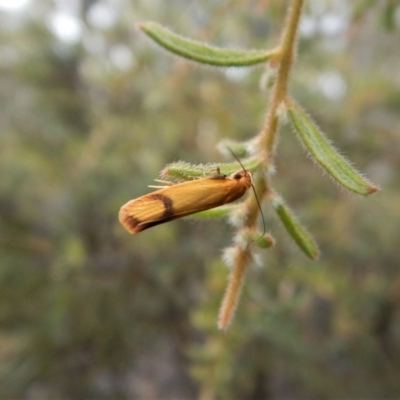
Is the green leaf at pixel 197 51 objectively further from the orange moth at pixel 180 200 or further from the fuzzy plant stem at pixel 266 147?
the orange moth at pixel 180 200

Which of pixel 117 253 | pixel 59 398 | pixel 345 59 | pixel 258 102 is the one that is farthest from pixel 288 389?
pixel 258 102

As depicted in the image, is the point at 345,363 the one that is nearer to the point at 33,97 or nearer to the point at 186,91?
the point at 186,91

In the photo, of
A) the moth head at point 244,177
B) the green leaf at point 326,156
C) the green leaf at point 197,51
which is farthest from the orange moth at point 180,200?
the green leaf at point 197,51

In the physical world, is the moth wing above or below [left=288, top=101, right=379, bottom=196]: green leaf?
below

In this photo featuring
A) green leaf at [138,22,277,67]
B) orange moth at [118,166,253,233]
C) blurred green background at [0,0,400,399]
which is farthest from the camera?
blurred green background at [0,0,400,399]

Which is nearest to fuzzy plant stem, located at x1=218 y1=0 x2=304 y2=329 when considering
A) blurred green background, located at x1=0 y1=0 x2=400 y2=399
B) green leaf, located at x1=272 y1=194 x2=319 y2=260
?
green leaf, located at x1=272 y1=194 x2=319 y2=260

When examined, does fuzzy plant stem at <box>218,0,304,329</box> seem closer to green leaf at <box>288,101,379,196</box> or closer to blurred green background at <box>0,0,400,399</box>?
green leaf at <box>288,101,379,196</box>
